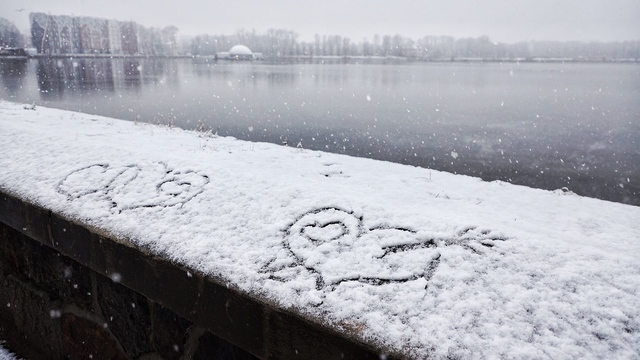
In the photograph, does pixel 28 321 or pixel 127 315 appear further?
pixel 28 321

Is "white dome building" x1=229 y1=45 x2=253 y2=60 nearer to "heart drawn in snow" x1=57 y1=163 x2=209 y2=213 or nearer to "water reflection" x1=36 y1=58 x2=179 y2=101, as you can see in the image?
"water reflection" x1=36 y1=58 x2=179 y2=101

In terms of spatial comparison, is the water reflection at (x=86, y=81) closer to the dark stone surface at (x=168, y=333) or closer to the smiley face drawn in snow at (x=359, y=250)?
the dark stone surface at (x=168, y=333)

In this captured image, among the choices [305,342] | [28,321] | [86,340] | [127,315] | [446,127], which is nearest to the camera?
[305,342]

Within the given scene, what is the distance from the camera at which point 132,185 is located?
226 centimetres

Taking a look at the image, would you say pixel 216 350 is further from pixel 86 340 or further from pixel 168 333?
pixel 86 340

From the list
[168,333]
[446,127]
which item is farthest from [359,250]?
[446,127]

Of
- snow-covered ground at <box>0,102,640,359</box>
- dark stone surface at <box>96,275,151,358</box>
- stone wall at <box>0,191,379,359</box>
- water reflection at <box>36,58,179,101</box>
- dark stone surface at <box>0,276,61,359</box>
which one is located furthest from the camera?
water reflection at <box>36,58,179,101</box>

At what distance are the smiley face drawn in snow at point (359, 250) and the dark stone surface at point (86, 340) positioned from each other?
3.49ft

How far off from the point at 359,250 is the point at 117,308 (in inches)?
47.0

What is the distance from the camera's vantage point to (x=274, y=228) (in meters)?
1.75

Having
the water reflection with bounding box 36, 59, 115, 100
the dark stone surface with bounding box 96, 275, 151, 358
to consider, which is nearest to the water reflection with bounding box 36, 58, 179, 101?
the water reflection with bounding box 36, 59, 115, 100

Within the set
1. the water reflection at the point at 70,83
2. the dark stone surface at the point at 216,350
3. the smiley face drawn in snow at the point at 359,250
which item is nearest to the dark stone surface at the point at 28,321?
the dark stone surface at the point at 216,350

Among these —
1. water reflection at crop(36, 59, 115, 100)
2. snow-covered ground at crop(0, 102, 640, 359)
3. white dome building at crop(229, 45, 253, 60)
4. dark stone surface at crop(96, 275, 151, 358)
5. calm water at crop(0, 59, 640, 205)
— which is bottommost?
calm water at crop(0, 59, 640, 205)

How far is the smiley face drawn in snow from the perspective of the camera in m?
1.44
